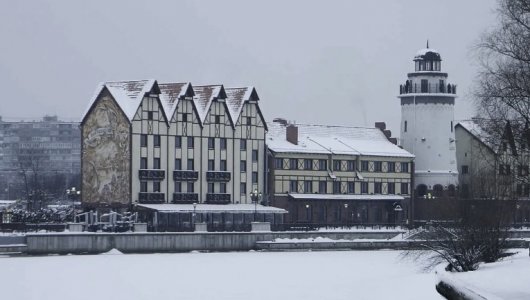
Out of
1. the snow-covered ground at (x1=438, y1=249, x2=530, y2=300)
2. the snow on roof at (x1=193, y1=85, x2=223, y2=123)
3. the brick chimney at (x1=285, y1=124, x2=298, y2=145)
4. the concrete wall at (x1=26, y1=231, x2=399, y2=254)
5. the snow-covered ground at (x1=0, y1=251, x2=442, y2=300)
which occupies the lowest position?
the snow-covered ground at (x1=0, y1=251, x2=442, y2=300)

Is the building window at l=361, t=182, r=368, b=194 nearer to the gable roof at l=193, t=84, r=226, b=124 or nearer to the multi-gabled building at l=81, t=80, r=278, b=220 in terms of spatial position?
the multi-gabled building at l=81, t=80, r=278, b=220

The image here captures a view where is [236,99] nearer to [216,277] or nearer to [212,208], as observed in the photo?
[212,208]

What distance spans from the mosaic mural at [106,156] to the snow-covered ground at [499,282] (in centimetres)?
6168

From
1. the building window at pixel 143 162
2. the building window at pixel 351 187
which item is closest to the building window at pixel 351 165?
the building window at pixel 351 187

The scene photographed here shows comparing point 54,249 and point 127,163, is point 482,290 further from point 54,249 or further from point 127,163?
point 127,163

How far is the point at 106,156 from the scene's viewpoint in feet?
355

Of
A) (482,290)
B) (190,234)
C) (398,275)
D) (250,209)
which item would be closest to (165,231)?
(190,234)

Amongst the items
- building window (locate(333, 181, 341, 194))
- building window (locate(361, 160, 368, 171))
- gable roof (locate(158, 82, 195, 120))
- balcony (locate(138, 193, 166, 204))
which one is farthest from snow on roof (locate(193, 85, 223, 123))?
building window (locate(361, 160, 368, 171))

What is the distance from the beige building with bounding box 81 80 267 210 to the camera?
10712 centimetres

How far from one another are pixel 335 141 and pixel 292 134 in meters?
7.09

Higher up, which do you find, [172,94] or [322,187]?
[172,94]

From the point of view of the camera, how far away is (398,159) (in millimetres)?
126188

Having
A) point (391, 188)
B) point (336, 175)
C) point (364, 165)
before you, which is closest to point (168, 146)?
point (336, 175)

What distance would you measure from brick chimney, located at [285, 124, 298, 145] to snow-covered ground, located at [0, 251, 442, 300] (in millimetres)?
21762
